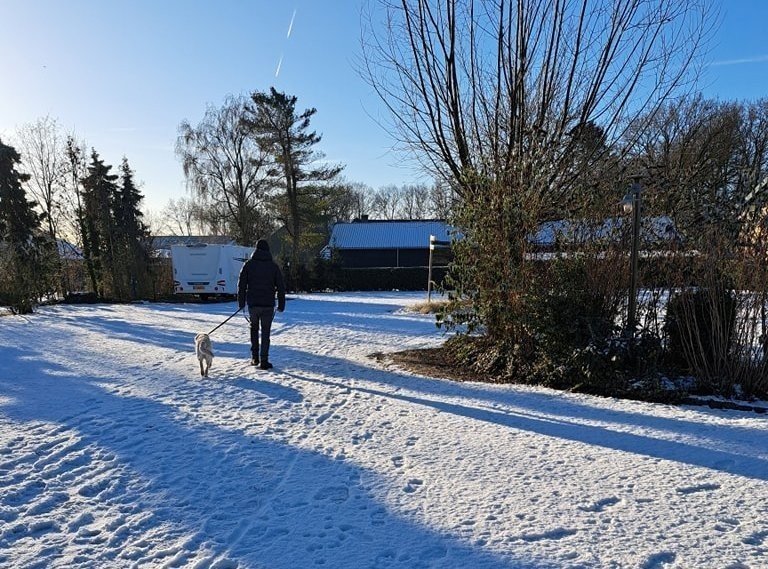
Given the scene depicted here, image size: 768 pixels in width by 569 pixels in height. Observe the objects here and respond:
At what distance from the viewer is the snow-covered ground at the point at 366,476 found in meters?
2.71

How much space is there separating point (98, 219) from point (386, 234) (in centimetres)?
1989

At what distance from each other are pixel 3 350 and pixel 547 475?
32.0 feet

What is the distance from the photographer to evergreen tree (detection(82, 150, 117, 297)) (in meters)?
23.9

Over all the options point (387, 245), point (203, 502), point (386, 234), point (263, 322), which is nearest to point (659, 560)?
point (203, 502)

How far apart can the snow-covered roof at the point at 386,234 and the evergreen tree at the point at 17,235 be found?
1785cm

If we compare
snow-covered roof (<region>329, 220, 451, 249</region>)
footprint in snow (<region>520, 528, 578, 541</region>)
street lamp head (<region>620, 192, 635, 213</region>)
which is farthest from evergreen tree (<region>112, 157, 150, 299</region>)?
footprint in snow (<region>520, 528, 578, 541</region>)

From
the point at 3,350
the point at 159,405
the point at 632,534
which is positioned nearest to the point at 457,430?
the point at 632,534

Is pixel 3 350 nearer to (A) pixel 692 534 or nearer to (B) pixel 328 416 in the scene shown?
(B) pixel 328 416

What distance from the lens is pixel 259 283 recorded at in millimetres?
7551

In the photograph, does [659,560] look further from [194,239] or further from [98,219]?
[194,239]

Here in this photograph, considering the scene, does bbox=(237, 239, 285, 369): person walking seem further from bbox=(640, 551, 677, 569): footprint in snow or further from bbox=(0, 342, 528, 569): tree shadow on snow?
bbox=(640, 551, 677, 569): footprint in snow

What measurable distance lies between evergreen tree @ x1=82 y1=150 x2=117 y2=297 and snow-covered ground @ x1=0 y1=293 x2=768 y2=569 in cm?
1905

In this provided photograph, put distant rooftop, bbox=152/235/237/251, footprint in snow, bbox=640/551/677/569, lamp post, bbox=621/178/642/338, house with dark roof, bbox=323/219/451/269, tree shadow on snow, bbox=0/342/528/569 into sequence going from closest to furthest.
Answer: footprint in snow, bbox=640/551/677/569 → tree shadow on snow, bbox=0/342/528/569 → lamp post, bbox=621/178/642/338 → distant rooftop, bbox=152/235/237/251 → house with dark roof, bbox=323/219/451/269

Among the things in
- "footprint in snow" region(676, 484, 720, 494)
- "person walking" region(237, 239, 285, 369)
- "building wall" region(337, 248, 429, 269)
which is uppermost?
"building wall" region(337, 248, 429, 269)
